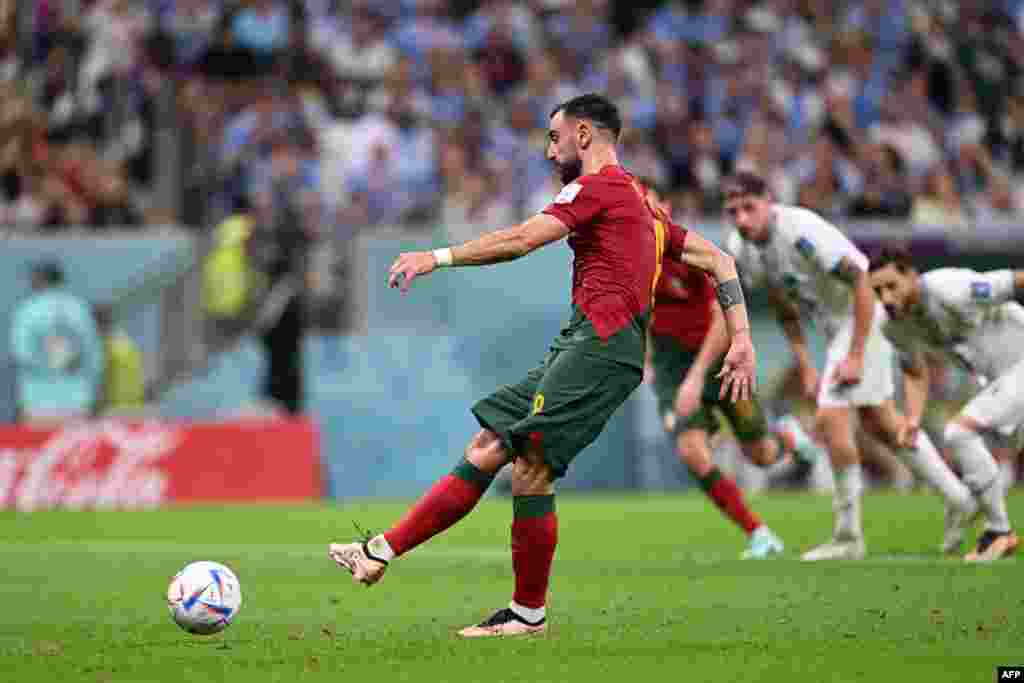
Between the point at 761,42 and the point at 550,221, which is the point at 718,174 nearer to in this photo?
the point at 761,42

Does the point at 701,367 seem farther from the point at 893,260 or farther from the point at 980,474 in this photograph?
the point at 980,474

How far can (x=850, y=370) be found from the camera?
11.6 metres

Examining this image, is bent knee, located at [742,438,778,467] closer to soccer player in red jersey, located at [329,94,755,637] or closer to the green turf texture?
the green turf texture

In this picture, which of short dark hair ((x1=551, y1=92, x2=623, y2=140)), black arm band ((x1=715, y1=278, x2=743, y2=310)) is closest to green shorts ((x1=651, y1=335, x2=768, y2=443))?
black arm band ((x1=715, y1=278, x2=743, y2=310))

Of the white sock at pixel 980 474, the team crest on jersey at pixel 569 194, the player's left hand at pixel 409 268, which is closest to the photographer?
the player's left hand at pixel 409 268

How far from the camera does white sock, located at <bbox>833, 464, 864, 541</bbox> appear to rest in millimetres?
11664

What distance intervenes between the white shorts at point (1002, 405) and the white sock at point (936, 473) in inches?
17.1

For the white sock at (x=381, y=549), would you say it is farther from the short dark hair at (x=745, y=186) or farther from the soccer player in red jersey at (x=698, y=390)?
the short dark hair at (x=745, y=186)

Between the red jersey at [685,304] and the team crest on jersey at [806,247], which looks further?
the red jersey at [685,304]

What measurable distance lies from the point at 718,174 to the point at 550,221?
13.9 m

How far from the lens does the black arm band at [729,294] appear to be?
8172 mm


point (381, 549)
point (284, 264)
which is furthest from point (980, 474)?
point (284, 264)

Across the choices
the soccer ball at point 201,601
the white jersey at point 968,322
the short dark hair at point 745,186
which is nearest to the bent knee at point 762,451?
the white jersey at point 968,322

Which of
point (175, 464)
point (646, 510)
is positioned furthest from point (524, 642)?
point (175, 464)
